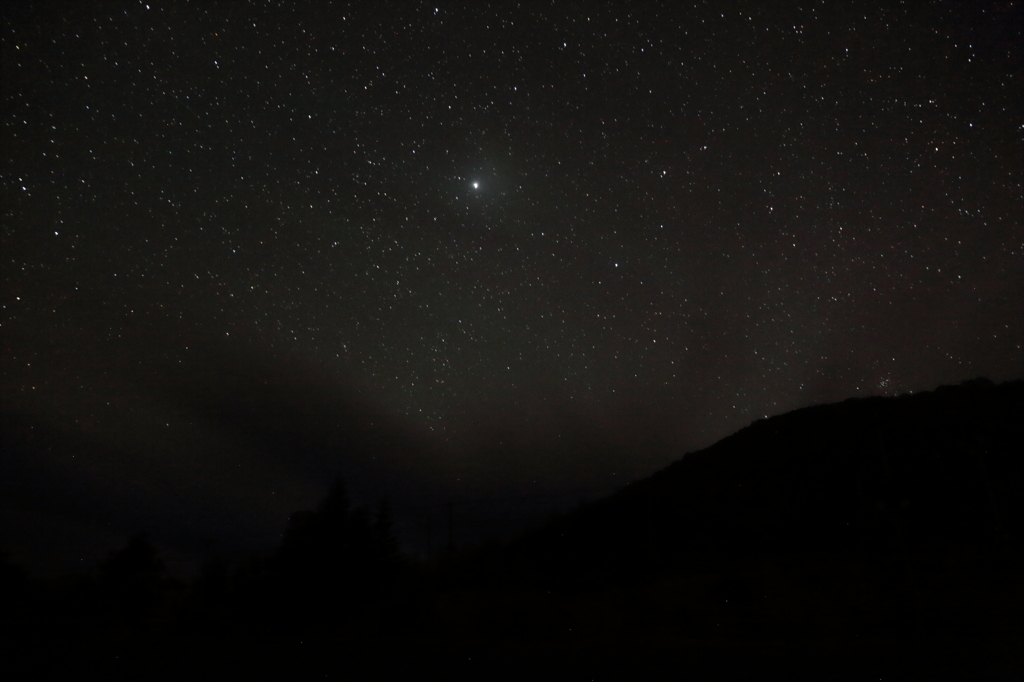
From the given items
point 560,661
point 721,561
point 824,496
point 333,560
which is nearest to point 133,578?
point 333,560

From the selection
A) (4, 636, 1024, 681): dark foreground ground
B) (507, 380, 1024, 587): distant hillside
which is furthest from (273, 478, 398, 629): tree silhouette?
(4, 636, 1024, 681): dark foreground ground

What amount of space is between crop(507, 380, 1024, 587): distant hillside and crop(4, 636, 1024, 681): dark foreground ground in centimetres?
1632

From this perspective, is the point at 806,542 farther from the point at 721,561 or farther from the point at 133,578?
the point at 133,578

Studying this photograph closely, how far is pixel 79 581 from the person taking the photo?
146 feet

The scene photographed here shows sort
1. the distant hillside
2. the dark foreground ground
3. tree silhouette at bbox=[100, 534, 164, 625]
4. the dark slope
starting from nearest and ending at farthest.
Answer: the dark foreground ground, the dark slope, the distant hillside, tree silhouette at bbox=[100, 534, 164, 625]

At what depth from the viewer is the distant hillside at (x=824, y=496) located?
3488 centimetres

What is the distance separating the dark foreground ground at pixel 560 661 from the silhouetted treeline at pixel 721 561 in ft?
8.45

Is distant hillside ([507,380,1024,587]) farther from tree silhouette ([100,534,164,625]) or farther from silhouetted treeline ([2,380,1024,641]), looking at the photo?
tree silhouette ([100,534,164,625])

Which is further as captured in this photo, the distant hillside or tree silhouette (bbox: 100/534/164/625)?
tree silhouette (bbox: 100/534/164/625)

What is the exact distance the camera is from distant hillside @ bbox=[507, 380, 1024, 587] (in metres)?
34.9

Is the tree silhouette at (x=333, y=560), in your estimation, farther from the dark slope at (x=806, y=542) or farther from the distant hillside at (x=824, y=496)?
the distant hillside at (x=824, y=496)

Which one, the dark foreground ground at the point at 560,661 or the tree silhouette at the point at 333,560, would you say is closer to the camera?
the dark foreground ground at the point at 560,661

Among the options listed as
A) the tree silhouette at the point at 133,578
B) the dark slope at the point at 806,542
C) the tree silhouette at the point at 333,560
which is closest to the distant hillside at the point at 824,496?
the dark slope at the point at 806,542

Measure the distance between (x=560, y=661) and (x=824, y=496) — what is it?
1518 inches
